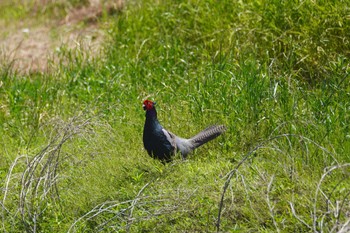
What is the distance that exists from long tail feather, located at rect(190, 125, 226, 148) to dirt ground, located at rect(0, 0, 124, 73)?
8.56 feet

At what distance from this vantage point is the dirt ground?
29.3ft

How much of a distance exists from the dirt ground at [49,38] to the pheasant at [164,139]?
8.07ft

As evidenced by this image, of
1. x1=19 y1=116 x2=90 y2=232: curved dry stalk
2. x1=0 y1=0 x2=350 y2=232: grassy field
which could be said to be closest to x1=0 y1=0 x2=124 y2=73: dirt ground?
x1=0 y1=0 x2=350 y2=232: grassy field

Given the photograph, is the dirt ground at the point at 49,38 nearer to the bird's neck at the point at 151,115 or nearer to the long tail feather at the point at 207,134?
the bird's neck at the point at 151,115

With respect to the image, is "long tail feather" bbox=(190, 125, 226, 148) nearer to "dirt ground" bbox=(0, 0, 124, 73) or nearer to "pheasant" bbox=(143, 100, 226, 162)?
"pheasant" bbox=(143, 100, 226, 162)

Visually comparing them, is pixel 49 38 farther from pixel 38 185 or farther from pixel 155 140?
pixel 38 185

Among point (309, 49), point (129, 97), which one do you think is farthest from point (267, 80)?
point (129, 97)

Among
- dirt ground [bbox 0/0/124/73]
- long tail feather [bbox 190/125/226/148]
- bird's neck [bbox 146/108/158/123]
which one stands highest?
bird's neck [bbox 146/108/158/123]

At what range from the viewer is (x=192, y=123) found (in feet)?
21.8

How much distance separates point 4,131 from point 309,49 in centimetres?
251

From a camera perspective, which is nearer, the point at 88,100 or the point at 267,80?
the point at 267,80

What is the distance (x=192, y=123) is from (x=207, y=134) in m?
0.45

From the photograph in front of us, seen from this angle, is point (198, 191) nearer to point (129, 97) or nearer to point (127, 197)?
point (127, 197)

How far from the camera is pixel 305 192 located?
5184mm
